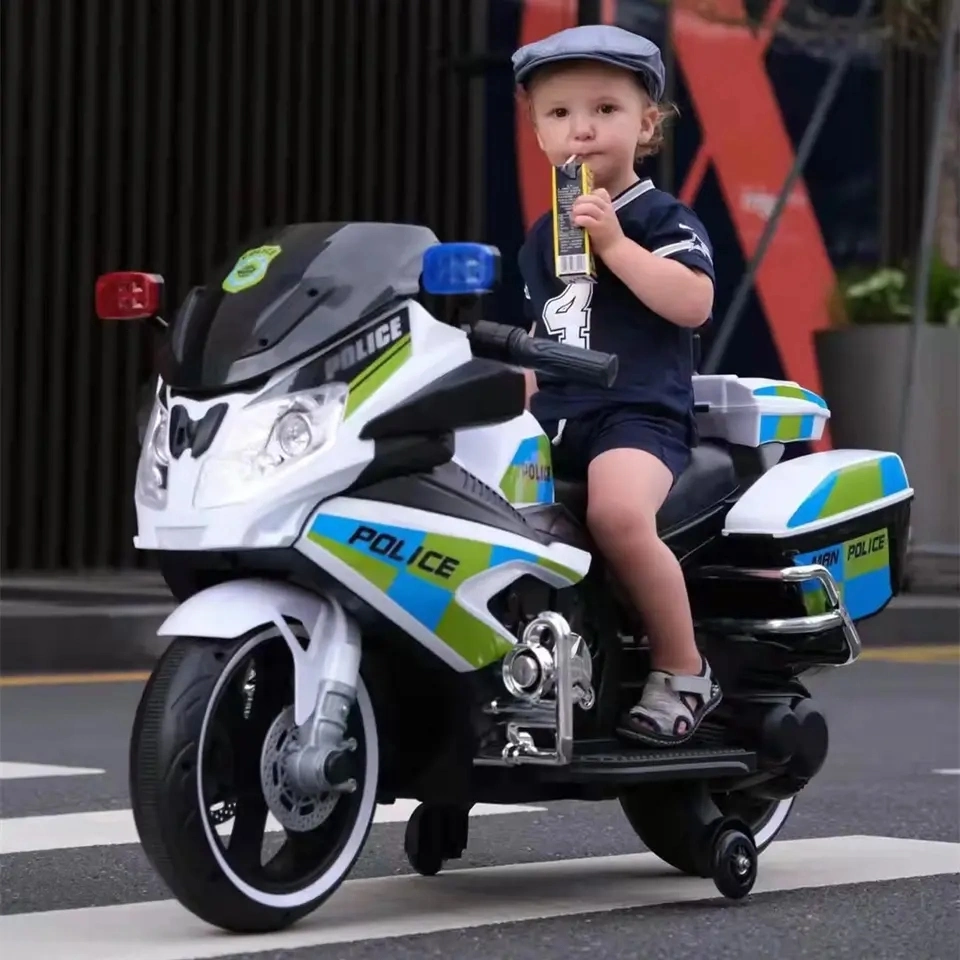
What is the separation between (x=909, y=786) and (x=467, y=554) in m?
3.22

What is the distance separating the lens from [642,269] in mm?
4777

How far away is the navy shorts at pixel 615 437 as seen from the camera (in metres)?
4.82

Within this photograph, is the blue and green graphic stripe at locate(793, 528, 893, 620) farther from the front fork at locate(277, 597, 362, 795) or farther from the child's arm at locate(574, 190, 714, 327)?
the front fork at locate(277, 597, 362, 795)

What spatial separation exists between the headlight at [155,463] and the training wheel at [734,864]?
134 centimetres

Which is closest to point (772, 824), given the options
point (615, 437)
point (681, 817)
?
point (681, 817)

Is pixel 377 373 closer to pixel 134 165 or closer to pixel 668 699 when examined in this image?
pixel 668 699

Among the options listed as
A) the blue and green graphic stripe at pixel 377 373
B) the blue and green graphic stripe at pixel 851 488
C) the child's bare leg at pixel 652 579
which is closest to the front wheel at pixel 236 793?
the blue and green graphic stripe at pixel 377 373

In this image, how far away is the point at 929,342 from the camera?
53.6 ft

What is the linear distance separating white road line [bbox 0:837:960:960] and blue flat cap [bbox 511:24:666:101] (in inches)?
62.6

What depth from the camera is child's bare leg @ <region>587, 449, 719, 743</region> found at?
186 inches

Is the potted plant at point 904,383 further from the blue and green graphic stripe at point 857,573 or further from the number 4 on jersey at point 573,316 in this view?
the number 4 on jersey at point 573,316

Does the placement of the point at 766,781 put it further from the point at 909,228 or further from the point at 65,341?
the point at 909,228

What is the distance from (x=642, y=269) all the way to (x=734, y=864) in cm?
116

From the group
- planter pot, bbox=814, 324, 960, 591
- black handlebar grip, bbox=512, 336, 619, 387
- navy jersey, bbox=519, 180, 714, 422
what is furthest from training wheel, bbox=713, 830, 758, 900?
planter pot, bbox=814, 324, 960, 591
